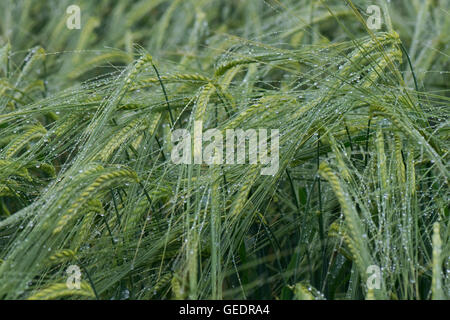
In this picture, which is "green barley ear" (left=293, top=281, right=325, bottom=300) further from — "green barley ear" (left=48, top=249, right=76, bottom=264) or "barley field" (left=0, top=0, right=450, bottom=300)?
"green barley ear" (left=48, top=249, right=76, bottom=264)

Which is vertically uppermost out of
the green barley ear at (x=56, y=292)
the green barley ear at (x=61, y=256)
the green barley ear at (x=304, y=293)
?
the green barley ear at (x=61, y=256)

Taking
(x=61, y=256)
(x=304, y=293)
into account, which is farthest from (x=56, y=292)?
(x=304, y=293)

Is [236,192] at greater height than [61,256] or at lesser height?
greater

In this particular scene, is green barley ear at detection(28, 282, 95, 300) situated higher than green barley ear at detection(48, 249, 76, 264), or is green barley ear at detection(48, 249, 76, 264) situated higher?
green barley ear at detection(48, 249, 76, 264)

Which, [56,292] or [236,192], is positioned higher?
[236,192]

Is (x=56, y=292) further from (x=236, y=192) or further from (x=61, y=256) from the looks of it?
(x=236, y=192)

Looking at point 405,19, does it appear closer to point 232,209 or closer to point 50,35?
point 50,35

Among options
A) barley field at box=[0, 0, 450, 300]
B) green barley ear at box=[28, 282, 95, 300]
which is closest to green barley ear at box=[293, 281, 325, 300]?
barley field at box=[0, 0, 450, 300]

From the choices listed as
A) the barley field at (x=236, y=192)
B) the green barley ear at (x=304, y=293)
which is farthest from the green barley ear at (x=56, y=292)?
the green barley ear at (x=304, y=293)

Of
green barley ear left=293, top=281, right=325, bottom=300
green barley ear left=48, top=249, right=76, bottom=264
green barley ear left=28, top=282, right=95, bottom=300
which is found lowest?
green barley ear left=293, top=281, right=325, bottom=300

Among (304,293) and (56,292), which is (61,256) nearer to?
(56,292)

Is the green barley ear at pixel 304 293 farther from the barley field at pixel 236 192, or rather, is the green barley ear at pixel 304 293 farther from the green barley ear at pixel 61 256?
the green barley ear at pixel 61 256

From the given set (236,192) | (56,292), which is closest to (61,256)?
(56,292)

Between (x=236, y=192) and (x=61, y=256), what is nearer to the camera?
(x=61, y=256)
